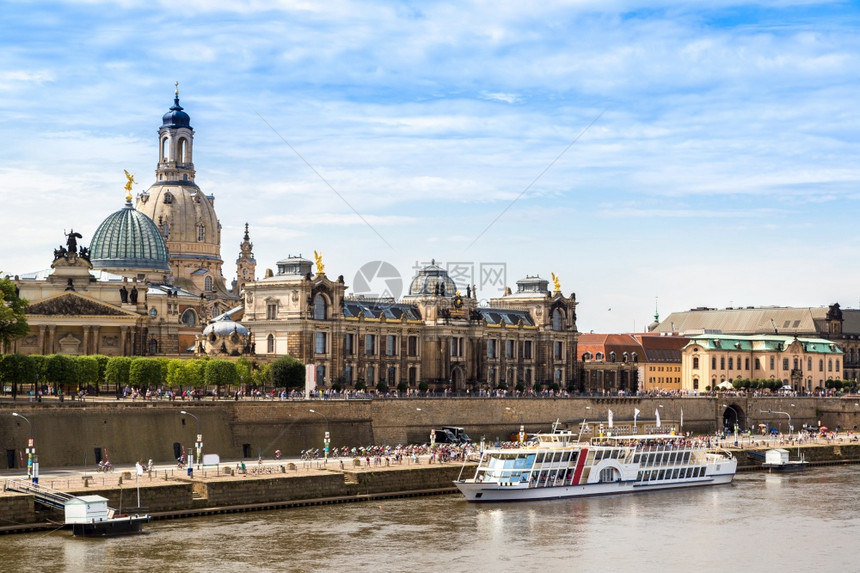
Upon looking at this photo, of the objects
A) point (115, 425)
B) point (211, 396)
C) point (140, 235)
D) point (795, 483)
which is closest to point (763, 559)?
point (795, 483)

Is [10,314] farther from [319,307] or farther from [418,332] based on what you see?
[418,332]

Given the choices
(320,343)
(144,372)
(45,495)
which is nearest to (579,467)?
(45,495)

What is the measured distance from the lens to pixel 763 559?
2370 inches

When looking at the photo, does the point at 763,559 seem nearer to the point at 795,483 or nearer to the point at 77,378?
the point at 795,483

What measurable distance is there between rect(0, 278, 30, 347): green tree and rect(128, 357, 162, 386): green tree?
972 cm

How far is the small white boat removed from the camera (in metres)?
105

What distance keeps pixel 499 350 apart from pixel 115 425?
63.9m

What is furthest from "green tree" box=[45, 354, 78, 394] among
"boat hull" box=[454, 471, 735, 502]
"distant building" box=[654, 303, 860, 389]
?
"distant building" box=[654, 303, 860, 389]

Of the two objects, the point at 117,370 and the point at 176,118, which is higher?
the point at 176,118

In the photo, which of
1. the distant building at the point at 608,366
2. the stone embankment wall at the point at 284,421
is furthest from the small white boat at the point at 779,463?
the distant building at the point at 608,366

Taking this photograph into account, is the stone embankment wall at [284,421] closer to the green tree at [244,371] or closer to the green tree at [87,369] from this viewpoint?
the green tree at [244,371]

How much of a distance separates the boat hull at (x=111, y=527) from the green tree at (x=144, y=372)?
38.9 metres

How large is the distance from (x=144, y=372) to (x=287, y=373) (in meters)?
13.2

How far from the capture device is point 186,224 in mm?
155875
